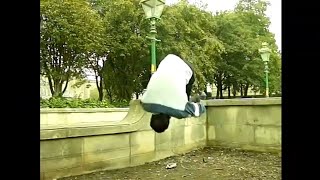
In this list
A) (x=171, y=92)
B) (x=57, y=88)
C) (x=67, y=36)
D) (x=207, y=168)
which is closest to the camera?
(x=171, y=92)

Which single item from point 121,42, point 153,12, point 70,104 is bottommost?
point 70,104

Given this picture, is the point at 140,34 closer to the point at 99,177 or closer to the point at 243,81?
the point at 243,81

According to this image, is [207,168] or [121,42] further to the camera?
[121,42]

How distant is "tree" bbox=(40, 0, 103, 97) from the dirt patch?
146 inches

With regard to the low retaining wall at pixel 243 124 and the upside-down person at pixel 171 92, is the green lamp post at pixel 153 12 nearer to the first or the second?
the upside-down person at pixel 171 92

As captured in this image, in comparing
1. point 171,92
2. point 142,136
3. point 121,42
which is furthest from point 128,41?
point 171,92

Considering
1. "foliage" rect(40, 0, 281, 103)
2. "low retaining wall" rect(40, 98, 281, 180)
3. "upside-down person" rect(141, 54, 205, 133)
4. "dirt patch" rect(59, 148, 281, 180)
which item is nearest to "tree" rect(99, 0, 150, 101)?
"foliage" rect(40, 0, 281, 103)

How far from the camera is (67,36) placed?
631cm

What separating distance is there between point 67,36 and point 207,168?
429cm

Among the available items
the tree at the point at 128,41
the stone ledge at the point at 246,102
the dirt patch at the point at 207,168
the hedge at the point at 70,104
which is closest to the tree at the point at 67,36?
the tree at the point at 128,41

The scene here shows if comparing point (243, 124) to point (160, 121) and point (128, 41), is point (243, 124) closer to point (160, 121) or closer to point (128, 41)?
point (160, 121)

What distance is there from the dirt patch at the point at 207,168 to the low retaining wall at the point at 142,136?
0.26ft

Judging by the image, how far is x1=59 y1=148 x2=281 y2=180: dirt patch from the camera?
2.61 metres

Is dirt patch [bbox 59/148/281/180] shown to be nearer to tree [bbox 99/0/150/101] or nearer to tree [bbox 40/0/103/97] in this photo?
tree [bbox 99/0/150/101]
